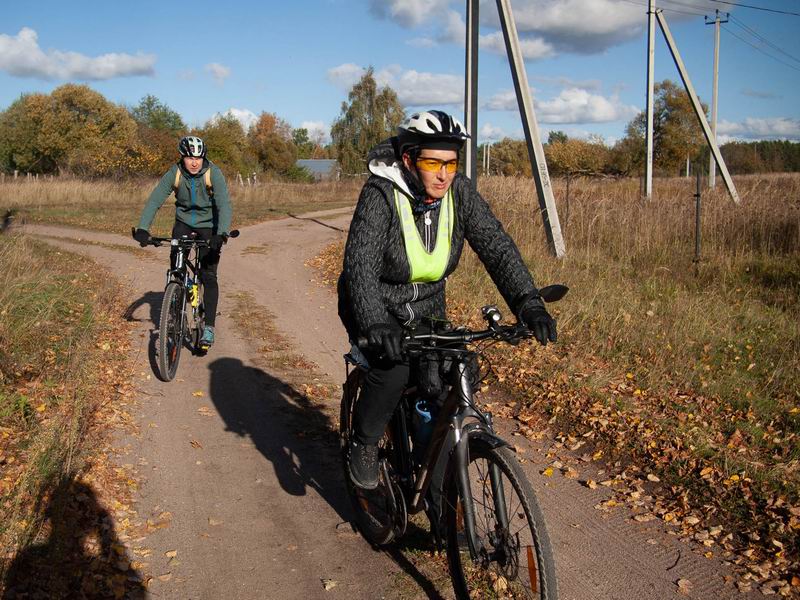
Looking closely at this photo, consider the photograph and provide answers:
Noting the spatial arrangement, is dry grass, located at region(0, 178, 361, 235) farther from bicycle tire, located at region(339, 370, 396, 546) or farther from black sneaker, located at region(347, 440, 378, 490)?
black sneaker, located at region(347, 440, 378, 490)

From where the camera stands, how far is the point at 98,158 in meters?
42.7

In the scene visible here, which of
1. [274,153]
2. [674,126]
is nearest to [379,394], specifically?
[674,126]

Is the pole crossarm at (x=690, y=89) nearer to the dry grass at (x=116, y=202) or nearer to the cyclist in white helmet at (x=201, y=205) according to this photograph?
the dry grass at (x=116, y=202)

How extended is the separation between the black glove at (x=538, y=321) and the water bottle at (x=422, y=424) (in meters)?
0.61

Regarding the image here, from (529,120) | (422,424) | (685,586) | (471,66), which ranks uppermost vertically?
(471,66)

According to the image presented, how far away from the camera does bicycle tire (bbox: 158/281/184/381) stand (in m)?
6.99

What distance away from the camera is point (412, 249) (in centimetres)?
336

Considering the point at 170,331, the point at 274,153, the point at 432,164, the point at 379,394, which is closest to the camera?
the point at 432,164

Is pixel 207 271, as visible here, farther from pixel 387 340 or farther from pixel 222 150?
pixel 222 150

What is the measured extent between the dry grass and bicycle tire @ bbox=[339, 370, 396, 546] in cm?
1584

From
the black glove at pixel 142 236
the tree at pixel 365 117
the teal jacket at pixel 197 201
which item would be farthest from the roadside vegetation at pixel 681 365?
the tree at pixel 365 117

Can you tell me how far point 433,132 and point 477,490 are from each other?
59.2 inches

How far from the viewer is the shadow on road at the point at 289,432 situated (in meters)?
4.63

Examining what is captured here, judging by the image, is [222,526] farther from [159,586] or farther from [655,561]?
[655,561]
